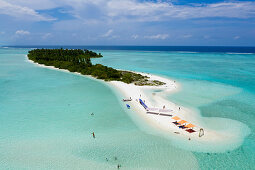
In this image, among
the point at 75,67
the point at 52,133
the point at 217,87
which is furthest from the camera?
the point at 75,67

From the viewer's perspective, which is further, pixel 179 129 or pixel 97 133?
pixel 179 129

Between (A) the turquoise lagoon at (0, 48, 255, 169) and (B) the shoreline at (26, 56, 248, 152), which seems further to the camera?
(B) the shoreline at (26, 56, 248, 152)

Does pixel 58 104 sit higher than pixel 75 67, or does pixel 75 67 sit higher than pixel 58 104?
pixel 75 67

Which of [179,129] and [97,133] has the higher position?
[179,129]

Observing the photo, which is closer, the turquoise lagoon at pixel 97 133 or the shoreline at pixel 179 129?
the turquoise lagoon at pixel 97 133

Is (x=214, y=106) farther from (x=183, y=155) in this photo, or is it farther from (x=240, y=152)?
(x=183, y=155)

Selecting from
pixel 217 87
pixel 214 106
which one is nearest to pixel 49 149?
pixel 214 106

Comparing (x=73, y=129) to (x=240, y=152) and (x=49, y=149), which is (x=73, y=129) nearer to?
(x=49, y=149)

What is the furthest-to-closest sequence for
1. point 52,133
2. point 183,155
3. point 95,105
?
point 95,105, point 52,133, point 183,155

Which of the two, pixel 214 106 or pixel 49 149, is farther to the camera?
pixel 214 106
